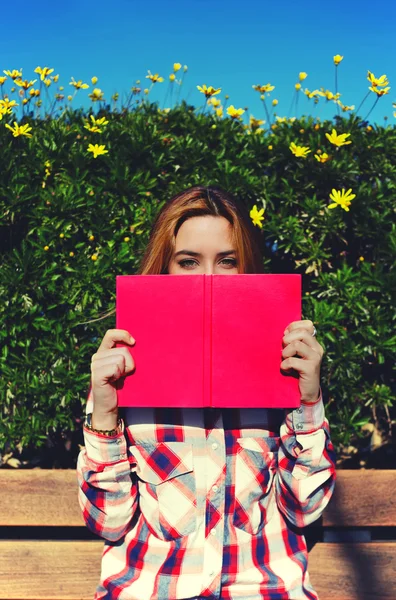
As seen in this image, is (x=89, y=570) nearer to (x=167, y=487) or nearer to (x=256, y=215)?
(x=167, y=487)

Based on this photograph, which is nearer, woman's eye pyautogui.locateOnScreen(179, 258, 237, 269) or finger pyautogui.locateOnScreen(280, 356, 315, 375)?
finger pyautogui.locateOnScreen(280, 356, 315, 375)

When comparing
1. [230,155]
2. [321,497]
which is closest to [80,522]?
[321,497]

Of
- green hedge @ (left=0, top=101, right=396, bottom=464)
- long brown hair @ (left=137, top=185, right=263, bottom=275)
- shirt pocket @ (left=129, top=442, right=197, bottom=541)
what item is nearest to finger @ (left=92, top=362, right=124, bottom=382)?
shirt pocket @ (left=129, top=442, right=197, bottom=541)

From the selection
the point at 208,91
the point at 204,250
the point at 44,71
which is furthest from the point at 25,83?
the point at 204,250

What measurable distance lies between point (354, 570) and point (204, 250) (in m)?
1.29

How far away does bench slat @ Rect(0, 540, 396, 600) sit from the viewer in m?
2.26

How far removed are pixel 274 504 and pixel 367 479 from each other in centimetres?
59

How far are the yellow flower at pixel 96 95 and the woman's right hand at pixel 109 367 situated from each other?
5.16 feet

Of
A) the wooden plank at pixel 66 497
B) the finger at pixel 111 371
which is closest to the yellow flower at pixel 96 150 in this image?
the finger at pixel 111 371

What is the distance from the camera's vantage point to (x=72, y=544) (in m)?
2.28

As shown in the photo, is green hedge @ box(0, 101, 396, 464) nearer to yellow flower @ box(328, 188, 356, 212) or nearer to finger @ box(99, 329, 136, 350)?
yellow flower @ box(328, 188, 356, 212)

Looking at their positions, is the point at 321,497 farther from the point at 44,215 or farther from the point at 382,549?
the point at 44,215

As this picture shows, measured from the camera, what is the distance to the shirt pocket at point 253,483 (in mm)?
1750

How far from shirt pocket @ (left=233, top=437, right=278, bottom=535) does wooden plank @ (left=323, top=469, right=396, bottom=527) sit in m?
0.54
